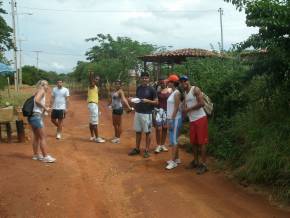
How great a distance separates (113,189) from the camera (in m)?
7.47

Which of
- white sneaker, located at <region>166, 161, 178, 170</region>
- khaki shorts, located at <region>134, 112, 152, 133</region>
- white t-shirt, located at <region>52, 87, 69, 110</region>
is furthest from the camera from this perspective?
white t-shirt, located at <region>52, 87, 69, 110</region>

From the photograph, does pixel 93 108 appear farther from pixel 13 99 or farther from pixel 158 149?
pixel 13 99

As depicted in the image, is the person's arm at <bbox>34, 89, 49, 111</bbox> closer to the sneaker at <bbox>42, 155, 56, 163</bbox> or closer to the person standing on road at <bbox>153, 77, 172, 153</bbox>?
the sneaker at <bbox>42, 155, 56, 163</bbox>

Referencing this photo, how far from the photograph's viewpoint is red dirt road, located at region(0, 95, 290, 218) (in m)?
6.43

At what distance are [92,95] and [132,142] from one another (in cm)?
149

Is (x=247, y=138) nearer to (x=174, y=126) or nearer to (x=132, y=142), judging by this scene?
(x=174, y=126)

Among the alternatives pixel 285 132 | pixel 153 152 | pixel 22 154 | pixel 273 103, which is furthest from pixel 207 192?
pixel 22 154

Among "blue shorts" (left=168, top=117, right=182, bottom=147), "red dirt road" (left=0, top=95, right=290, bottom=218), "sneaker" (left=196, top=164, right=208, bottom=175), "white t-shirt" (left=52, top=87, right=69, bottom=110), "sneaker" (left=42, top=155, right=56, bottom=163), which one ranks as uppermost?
"white t-shirt" (left=52, top=87, right=69, bottom=110)

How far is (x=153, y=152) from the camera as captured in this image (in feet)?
33.7

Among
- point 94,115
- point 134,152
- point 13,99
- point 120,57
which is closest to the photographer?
point 134,152

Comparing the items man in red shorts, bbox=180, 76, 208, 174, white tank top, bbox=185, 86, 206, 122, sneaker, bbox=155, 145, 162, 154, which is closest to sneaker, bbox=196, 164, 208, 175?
man in red shorts, bbox=180, 76, 208, 174

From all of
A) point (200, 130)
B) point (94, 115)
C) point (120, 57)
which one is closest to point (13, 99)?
point (120, 57)

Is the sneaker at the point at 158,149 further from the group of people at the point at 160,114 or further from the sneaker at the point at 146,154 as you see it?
the sneaker at the point at 146,154

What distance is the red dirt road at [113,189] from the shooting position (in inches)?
253
